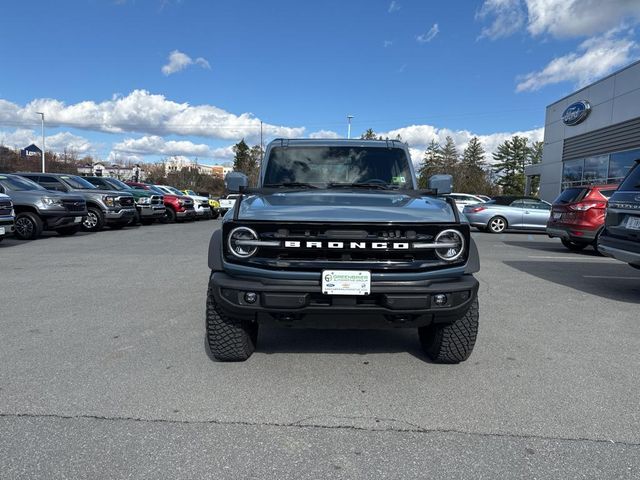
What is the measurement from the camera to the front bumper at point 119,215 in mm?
15562

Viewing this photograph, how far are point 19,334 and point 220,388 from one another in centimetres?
240

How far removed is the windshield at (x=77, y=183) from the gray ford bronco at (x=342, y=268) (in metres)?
14.2

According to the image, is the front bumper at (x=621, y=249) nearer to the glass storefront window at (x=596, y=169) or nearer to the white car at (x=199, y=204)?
the white car at (x=199, y=204)

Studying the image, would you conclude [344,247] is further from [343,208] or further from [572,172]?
[572,172]

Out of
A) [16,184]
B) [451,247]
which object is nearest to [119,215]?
[16,184]

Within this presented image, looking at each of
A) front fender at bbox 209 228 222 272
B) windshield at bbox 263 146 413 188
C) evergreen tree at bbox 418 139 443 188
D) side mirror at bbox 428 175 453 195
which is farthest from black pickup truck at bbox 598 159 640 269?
evergreen tree at bbox 418 139 443 188

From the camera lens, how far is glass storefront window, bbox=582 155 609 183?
74.9ft

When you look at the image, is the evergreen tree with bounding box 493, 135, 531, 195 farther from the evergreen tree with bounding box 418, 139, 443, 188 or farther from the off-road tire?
the off-road tire

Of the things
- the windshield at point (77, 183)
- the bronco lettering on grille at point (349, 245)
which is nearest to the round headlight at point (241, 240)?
the bronco lettering on grille at point (349, 245)

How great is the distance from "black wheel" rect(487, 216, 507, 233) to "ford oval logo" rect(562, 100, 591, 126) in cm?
1091

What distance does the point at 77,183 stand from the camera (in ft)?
52.9

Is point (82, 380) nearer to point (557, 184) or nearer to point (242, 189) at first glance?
point (242, 189)

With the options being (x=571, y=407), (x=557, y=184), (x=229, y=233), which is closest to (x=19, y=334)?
(x=229, y=233)

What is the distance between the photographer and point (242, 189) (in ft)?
14.5
